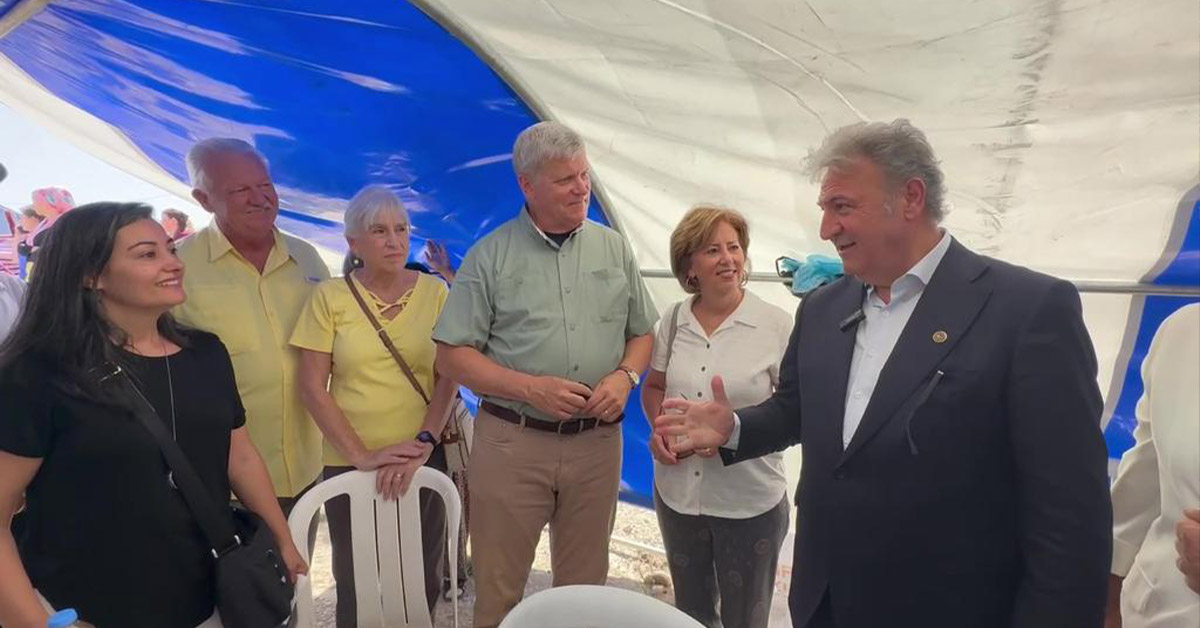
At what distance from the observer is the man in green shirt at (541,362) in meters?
2.10

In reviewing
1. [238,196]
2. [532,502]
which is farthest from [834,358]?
[238,196]

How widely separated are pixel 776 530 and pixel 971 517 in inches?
40.8

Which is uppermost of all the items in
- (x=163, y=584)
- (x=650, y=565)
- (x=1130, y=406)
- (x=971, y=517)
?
(x=1130, y=406)

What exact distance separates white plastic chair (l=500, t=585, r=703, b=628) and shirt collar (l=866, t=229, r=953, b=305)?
0.80m

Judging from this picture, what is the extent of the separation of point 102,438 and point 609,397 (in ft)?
4.24

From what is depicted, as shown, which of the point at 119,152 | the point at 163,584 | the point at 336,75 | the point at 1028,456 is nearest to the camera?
the point at 1028,456

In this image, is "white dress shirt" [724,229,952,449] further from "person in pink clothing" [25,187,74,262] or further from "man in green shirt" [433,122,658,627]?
"person in pink clothing" [25,187,74,262]

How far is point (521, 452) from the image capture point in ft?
7.03

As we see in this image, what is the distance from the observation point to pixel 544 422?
2.14 meters

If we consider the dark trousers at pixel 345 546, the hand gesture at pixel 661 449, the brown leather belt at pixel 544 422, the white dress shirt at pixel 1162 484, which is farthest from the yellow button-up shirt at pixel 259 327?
the white dress shirt at pixel 1162 484

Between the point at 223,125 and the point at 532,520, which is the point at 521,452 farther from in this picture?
the point at 223,125

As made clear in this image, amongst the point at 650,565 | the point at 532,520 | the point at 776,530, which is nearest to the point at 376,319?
the point at 532,520

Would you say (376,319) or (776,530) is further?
(376,319)

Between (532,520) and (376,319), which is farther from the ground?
(376,319)
